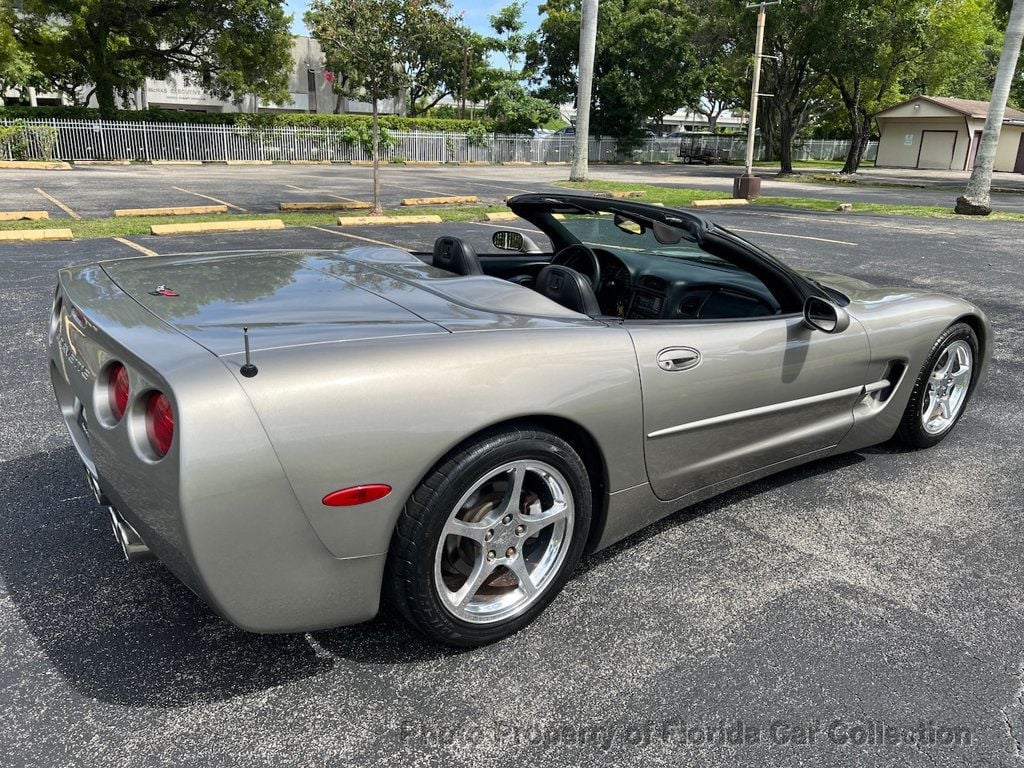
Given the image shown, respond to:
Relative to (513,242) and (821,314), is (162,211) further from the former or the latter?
(821,314)

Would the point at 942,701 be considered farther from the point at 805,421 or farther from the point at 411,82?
the point at 411,82

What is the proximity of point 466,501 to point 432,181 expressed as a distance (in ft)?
70.2

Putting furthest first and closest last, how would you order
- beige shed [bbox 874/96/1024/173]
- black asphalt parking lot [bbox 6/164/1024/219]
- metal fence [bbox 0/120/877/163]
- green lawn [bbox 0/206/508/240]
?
1. beige shed [bbox 874/96/1024/173]
2. metal fence [bbox 0/120/877/163]
3. black asphalt parking lot [bbox 6/164/1024/219]
4. green lawn [bbox 0/206/508/240]

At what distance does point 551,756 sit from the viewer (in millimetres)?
2021

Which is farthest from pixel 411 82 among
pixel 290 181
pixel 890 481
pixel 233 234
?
pixel 890 481

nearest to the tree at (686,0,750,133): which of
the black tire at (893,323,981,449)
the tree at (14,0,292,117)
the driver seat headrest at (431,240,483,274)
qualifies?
the tree at (14,0,292,117)

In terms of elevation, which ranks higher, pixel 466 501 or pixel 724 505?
pixel 466 501

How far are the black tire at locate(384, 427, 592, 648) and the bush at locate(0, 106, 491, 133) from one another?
28.8 metres

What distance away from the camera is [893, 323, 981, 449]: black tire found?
3775 mm

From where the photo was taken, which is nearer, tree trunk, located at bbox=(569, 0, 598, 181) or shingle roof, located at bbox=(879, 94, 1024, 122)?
tree trunk, located at bbox=(569, 0, 598, 181)

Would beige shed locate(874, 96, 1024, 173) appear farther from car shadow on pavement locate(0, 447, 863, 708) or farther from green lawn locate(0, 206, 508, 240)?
car shadow on pavement locate(0, 447, 863, 708)

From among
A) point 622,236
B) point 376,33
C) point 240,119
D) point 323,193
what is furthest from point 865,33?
point 622,236

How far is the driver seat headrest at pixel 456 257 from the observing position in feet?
10.5

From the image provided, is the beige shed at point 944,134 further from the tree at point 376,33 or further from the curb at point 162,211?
the curb at point 162,211
